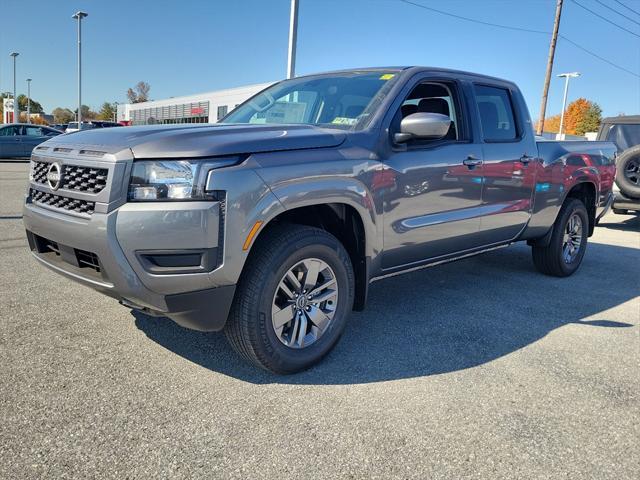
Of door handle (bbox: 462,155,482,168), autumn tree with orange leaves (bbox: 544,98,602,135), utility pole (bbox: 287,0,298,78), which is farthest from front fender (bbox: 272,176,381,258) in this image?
autumn tree with orange leaves (bbox: 544,98,602,135)

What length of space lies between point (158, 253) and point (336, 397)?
1.19 m

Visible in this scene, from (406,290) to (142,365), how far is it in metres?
2.63

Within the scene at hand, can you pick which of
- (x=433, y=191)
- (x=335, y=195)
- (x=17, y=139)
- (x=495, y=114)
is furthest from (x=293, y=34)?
(x=17, y=139)

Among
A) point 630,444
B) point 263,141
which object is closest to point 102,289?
point 263,141

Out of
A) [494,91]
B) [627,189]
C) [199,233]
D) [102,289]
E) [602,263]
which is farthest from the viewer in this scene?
[627,189]

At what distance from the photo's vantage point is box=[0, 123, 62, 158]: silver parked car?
1858 centimetres

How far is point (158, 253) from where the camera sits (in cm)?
260

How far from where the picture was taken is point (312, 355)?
3.16m

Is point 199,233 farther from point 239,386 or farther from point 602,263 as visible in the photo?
point 602,263

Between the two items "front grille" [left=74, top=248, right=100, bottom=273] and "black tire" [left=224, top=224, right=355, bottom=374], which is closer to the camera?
"front grille" [left=74, top=248, right=100, bottom=273]

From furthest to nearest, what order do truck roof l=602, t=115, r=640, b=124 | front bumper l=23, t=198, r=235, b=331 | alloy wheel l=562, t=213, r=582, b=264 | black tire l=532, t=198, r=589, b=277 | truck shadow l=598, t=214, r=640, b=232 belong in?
truck roof l=602, t=115, r=640, b=124 → truck shadow l=598, t=214, r=640, b=232 → alloy wheel l=562, t=213, r=582, b=264 → black tire l=532, t=198, r=589, b=277 → front bumper l=23, t=198, r=235, b=331

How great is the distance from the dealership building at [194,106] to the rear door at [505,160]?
27766mm

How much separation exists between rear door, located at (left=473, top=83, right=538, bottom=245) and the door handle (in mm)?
133

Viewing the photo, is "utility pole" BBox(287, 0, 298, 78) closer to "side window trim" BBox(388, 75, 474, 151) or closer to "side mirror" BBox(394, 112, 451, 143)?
"side window trim" BBox(388, 75, 474, 151)
